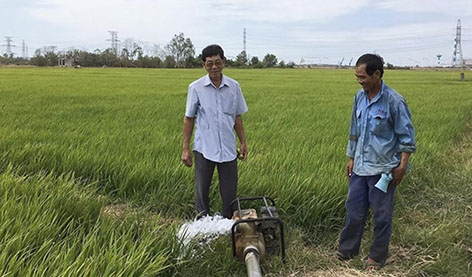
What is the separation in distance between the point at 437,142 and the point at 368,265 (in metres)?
3.62

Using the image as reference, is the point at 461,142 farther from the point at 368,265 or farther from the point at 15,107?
the point at 15,107

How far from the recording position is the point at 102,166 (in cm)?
377

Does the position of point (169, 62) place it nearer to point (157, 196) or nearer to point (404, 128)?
point (157, 196)

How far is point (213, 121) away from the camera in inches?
104

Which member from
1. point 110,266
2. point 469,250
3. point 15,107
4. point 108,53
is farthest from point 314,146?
point 108,53

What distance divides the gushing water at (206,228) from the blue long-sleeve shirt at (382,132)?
0.90 meters

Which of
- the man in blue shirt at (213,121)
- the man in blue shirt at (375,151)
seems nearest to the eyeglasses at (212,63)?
the man in blue shirt at (213,121)

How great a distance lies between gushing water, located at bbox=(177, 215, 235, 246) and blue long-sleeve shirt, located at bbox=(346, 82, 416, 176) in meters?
0.90

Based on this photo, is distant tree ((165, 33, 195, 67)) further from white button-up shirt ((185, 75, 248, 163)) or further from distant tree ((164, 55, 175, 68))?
white button-up shirt ((185, 75, 248, 163))

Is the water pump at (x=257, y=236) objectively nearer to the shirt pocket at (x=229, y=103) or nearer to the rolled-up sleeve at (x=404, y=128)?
the shirt pocket at (x=229, y=103)

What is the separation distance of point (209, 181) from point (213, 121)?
1.39 ft

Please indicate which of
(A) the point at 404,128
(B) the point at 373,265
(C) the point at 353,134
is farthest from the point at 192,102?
(B) the point at 373,265

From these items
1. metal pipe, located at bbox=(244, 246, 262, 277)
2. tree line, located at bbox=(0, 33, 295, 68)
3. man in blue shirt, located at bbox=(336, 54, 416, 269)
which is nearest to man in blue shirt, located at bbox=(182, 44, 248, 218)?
metal pipe, located at bbox=(244, 246, 262, 277)

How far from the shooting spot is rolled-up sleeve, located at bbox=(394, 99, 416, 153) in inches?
91.0
